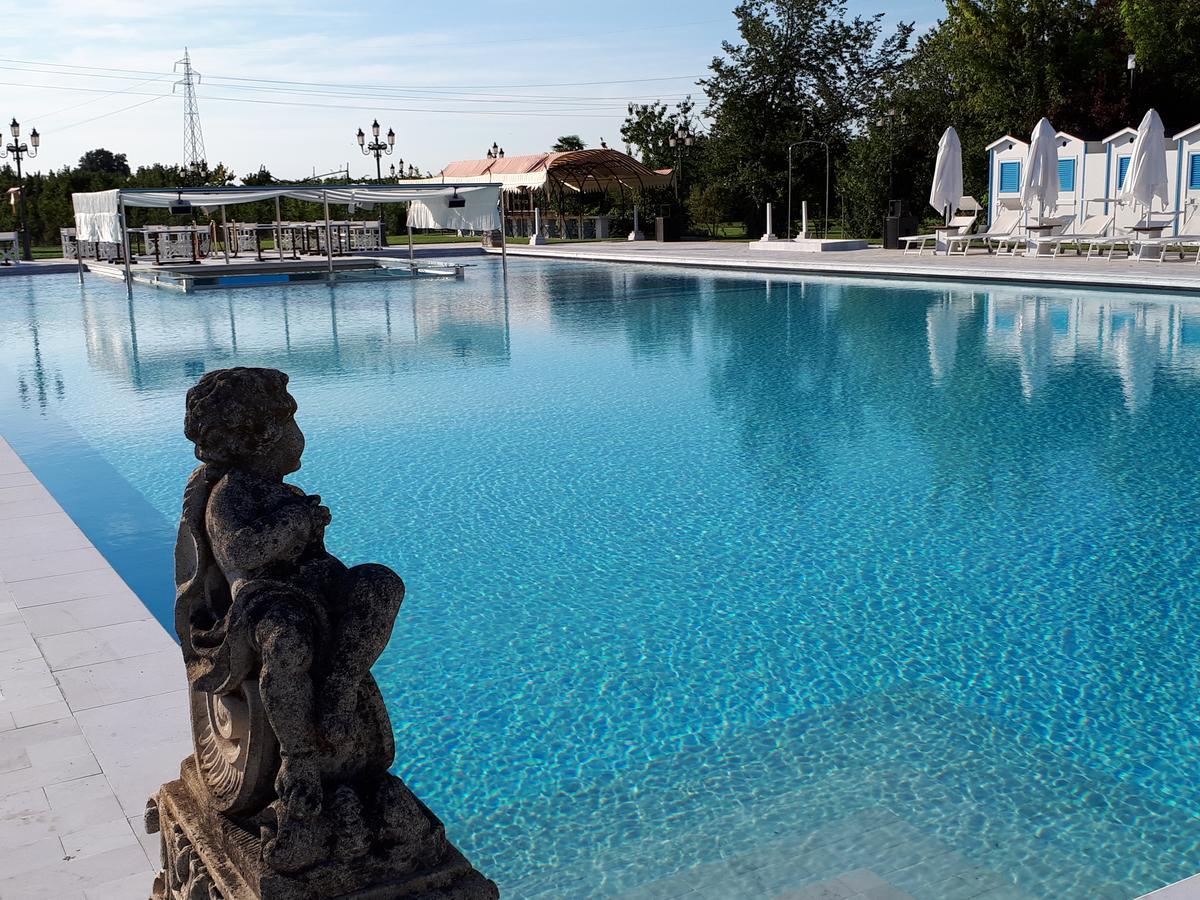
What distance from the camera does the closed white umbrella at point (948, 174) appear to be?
25.2 m

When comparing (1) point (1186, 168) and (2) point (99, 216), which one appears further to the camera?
(2) point (99, 216)

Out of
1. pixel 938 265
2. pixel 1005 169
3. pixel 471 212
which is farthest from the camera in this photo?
pixel 1005 169

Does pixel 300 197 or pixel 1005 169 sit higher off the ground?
pixel 1005 169

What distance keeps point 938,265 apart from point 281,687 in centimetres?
2016

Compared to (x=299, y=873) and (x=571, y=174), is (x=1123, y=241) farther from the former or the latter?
(x=571, y=174)

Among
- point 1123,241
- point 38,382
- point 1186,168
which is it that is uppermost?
point 1186,168

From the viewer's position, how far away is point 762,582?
6141 millimetres

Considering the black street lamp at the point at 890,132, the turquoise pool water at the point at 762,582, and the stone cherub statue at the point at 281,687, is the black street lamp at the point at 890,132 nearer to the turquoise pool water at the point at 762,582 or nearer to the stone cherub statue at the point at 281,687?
the turquoise pool water at the point at 762,582

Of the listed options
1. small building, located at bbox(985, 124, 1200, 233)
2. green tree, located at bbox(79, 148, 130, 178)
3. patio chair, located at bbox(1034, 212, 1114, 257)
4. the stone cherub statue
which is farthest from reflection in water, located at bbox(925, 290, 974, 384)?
green tree, located at bbox(79, 148, 130, 178)

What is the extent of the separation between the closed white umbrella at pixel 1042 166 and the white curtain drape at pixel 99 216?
17.8 m

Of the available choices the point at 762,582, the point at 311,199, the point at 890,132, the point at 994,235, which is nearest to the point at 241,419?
the point at 762,582

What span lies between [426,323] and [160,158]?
3653 cm

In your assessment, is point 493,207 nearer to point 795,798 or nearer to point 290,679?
point 795,798

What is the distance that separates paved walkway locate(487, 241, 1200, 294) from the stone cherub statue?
1696 cm
